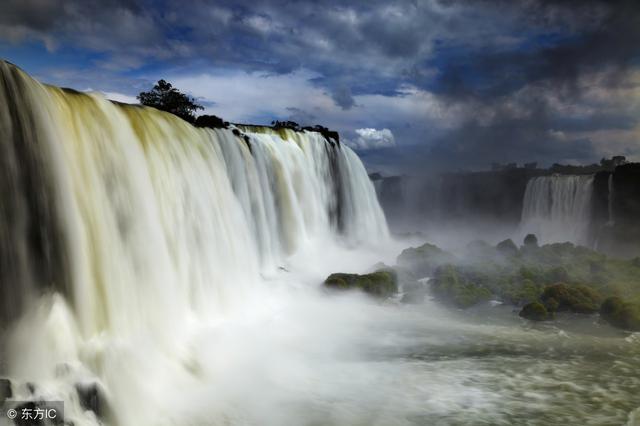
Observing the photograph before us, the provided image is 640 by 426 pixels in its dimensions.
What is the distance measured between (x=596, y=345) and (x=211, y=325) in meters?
8.54

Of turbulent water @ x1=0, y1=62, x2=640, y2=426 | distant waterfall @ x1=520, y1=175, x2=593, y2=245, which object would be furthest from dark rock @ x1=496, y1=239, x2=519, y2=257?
distant waterfall @ x1=520, y1=175, x2=593, y2=245

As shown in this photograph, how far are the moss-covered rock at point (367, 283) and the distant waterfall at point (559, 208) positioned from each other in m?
19.5

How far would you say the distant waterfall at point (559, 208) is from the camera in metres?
29.2

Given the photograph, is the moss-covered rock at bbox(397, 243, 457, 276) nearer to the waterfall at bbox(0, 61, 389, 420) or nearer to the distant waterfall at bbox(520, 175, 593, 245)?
the waterfall at bbox(0, 61, 389, 420)

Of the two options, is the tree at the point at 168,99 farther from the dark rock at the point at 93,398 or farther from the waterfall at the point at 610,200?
the waterfall at the point at 610,200

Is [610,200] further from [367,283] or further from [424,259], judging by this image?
[367,283]

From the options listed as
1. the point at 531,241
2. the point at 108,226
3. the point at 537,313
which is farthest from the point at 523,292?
A: the point at 108,226

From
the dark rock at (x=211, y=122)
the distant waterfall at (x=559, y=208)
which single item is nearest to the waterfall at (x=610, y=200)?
the distant waterfall at (x=559, y=208)

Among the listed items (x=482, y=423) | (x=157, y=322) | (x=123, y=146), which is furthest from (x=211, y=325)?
(x=482, y=423)

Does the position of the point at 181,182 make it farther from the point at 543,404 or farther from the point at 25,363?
the point at 543,404

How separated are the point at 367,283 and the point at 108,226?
29.2ft

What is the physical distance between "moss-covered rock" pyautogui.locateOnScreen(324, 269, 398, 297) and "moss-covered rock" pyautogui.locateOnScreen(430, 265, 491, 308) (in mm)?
1530

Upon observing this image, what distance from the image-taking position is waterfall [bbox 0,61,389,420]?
244 inches

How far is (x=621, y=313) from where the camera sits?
12.0 metres
